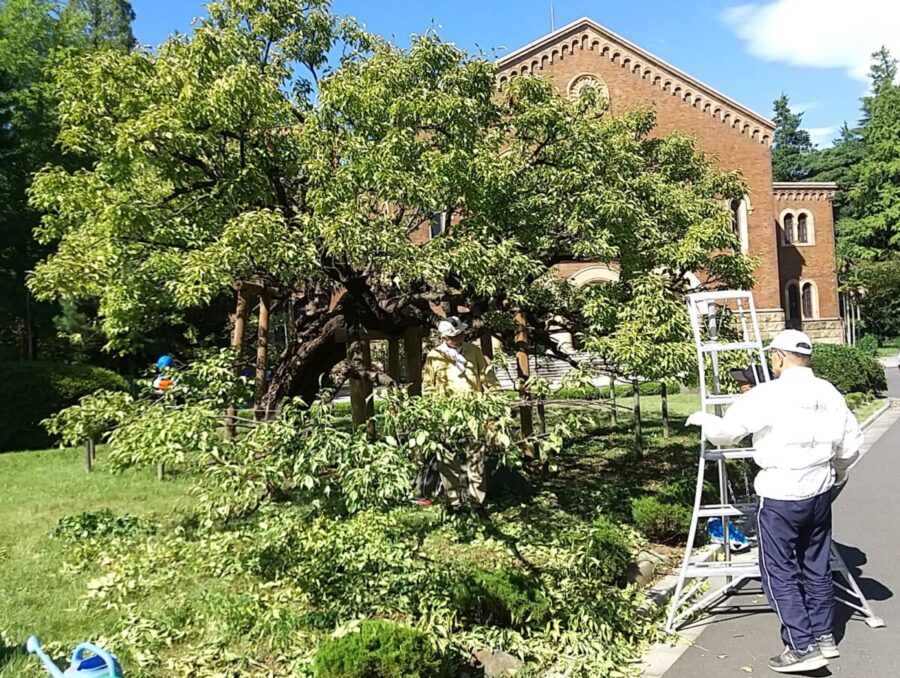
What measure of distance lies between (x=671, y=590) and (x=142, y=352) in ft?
63.8

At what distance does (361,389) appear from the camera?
30.7 feet

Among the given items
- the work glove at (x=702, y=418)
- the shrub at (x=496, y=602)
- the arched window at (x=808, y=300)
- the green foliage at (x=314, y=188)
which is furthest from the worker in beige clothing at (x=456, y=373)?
the arched window at (x=808, y=300)

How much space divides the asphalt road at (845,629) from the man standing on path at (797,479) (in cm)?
18

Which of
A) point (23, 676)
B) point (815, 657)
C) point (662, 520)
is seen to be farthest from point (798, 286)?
point (23, 676)

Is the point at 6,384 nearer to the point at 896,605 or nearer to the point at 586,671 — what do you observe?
the point at 586,671

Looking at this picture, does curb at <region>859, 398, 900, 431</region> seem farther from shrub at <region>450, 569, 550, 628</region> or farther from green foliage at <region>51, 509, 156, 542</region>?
green foliage at <region>51, 509, 156, 542</region>

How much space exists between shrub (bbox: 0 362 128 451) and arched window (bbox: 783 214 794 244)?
3363 cm

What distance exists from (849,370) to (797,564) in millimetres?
17558

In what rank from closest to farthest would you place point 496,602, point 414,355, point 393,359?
1. point 496,602
2. point 414,355
3. point 393,359

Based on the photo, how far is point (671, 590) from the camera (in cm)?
560

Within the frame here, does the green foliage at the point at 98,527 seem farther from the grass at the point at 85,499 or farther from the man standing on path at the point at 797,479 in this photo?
the man standing on path at the point at 797,479

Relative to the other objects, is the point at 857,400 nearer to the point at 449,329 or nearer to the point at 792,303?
the point at 449,329

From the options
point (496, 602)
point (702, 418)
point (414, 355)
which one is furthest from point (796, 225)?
point (496, 602)

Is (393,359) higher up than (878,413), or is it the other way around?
(393,359)
